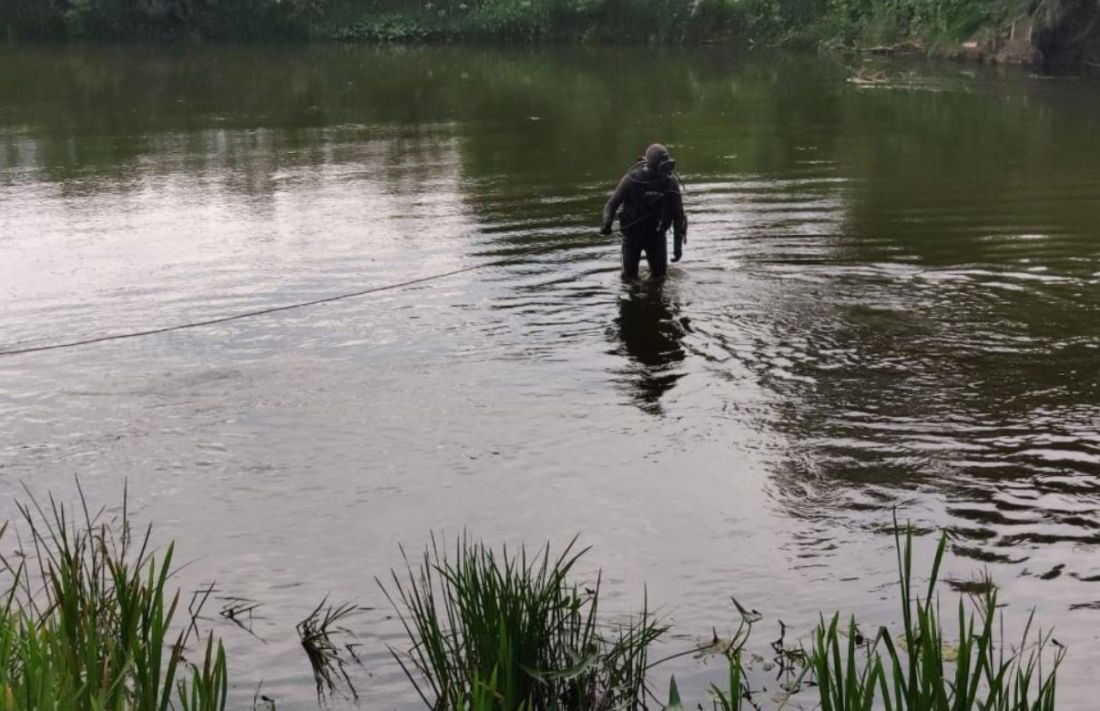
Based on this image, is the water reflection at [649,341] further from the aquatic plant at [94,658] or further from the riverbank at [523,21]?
the riverbank at [523,21]

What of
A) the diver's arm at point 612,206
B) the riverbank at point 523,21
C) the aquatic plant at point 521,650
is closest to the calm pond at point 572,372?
the diver's arm at point 612,206

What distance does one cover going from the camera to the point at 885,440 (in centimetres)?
955

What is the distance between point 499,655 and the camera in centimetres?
487

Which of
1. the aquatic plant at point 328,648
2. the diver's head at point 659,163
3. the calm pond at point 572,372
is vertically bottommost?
the aquatic plant at point 328,648

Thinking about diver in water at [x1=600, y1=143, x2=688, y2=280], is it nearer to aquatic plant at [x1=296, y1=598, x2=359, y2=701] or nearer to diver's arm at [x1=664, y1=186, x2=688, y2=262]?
diver's arm at [x1=664, y1=186, x2=688, y2=262]

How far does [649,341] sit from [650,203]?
1923 millimetres

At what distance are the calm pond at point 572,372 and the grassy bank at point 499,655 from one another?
0.87 ft

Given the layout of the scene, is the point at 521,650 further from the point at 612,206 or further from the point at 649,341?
the point at 612,206

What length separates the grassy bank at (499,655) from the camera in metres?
4.07

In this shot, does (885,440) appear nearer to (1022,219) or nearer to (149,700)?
(149,700)

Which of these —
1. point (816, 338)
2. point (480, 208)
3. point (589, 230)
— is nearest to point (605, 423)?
point (816, 338)

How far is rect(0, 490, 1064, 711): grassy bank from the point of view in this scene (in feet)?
13.4

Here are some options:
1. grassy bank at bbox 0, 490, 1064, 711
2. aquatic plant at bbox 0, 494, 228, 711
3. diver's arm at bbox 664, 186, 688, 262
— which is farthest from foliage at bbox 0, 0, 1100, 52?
aquatic plant at bbox 0, 494, 228, 711

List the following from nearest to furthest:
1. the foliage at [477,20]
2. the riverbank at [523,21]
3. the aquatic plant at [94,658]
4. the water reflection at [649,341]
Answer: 1. the aquatic plant at [94,658]
2. the water reflection at [649,341]
3. the riverbank at [523,21]
4. the foliage at [477,20]
